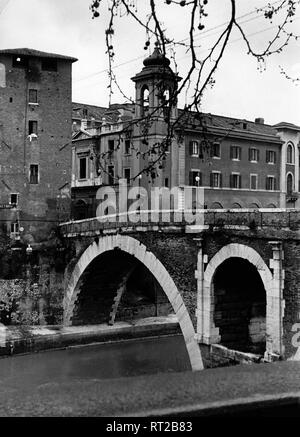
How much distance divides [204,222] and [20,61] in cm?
1148

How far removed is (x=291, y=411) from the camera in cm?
249

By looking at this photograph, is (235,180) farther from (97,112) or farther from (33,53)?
(33,53)

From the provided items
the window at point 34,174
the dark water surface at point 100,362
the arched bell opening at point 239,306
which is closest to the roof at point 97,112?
the window at point 34,174

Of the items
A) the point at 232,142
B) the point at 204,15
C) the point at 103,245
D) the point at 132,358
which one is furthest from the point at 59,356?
the point at 204,15

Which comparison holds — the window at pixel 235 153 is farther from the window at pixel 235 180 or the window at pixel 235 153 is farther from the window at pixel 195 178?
the window at pixel 195 178

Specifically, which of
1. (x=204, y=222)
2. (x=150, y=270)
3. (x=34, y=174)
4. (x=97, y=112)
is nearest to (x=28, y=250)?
(x=34, y=174)

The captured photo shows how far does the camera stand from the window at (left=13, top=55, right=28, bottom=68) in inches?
931

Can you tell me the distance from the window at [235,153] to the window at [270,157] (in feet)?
7.53

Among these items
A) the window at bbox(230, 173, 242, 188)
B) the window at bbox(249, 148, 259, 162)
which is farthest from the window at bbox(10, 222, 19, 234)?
the window at bbox(249, 148, 259, 162)

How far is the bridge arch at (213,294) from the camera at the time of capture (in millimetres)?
13633

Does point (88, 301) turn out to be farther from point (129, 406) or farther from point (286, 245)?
point (129, 406)

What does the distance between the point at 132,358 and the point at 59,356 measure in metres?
2.56

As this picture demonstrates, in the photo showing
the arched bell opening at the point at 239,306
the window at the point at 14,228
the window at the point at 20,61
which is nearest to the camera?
the arched bell opening at the point at 239,306

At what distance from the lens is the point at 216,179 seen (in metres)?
31.8
